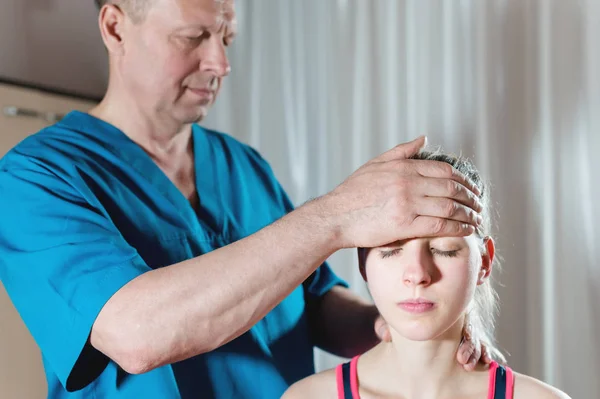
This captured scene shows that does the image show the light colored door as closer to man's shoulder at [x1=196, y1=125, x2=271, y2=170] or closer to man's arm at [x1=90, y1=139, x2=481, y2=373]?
man's shoulder at [x1=196, y1=125, x2=271, y2=170]

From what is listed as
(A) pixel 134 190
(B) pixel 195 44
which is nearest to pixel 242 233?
(A) pixel 134 190

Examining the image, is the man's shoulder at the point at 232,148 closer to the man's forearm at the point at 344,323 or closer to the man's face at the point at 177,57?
the man's face at the point at 177,57

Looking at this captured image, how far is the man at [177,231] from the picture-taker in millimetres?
1072

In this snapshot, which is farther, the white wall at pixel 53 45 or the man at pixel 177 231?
the white wall at pixel 53 45

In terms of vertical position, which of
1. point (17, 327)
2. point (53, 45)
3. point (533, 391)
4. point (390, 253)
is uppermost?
point (53, 45)

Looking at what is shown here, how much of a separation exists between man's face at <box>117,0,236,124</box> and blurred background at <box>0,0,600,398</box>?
26.6 inches

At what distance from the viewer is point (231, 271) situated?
3.51ft

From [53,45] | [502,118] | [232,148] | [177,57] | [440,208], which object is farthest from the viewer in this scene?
[53,45]

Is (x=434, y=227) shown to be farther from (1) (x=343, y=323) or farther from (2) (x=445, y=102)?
(2) (x=445, y=102)

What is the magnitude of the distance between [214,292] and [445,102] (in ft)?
4.03

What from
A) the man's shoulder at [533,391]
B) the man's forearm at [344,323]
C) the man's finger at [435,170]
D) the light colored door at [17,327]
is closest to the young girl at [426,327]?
the man's shoulder at [533,391]

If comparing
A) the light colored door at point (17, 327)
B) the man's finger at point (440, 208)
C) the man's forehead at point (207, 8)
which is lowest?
the light colored door at point (17, 327)

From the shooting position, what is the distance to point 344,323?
1.63 m

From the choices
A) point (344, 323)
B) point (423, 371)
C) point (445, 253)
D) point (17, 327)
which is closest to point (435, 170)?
point (445, 253)
